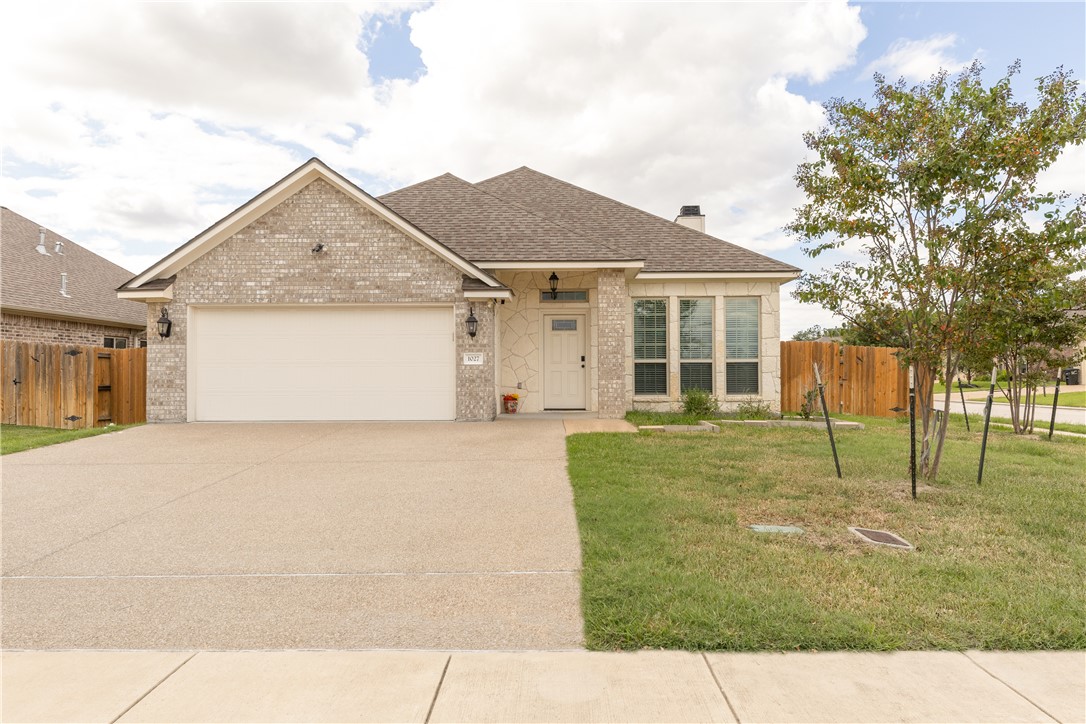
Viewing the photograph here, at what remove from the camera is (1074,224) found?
5508mm

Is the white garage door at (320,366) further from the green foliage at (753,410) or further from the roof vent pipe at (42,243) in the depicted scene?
the roof vent pipe at (42,243)

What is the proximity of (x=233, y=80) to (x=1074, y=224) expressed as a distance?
12.6 metres

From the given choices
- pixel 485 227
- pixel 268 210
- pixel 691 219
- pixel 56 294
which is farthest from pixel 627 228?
pixel 56 294

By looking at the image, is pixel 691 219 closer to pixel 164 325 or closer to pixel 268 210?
pixel 268 210

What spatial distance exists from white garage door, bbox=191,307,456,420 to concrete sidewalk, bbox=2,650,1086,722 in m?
9.13

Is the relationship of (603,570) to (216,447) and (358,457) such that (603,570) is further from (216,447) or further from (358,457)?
(216,447)

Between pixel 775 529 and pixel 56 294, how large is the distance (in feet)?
67.7

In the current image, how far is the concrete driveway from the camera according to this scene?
10.9 ft

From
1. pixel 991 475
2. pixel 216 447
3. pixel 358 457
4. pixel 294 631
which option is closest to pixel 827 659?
pixel 294 631

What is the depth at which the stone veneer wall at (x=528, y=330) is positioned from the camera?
13695 mm

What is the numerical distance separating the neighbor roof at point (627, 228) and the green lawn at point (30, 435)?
1020 cm

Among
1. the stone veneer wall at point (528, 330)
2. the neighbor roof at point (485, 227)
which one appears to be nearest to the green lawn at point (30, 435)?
the neighbor roof at point (485, 227)

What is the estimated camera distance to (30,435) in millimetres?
11859

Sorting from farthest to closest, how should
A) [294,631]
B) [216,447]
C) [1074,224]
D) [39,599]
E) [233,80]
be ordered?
[233,80] → [216,447] → [1074,224] → [39,599] → [294,631]
